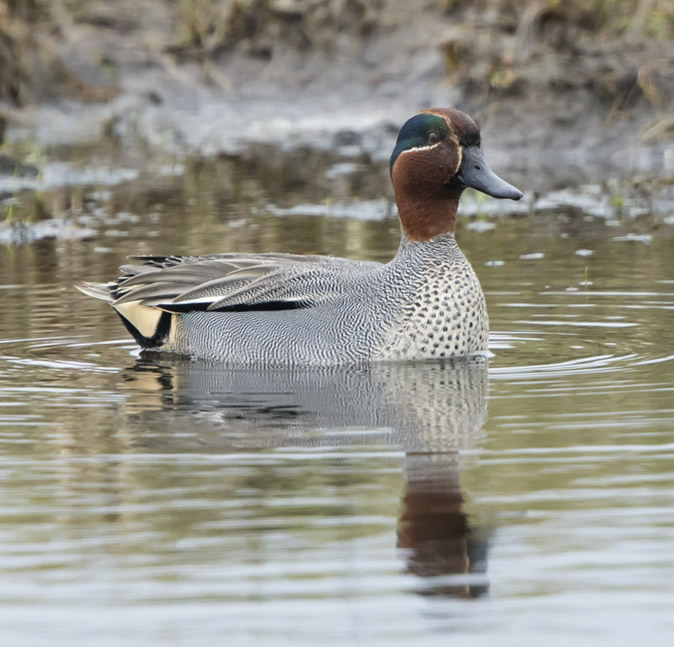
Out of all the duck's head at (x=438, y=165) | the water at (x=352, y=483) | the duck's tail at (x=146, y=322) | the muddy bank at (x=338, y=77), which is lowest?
the water at (x=352, y=483)

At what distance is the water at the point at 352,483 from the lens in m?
3.48

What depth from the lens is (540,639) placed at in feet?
10.8

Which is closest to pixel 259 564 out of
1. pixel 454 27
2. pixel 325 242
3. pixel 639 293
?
pixel 639 293

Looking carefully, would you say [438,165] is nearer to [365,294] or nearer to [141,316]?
Result: [365,294]

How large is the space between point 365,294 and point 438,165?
693 millimetres

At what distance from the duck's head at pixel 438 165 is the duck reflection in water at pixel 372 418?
2.58 ft

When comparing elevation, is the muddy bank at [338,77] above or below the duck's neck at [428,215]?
above

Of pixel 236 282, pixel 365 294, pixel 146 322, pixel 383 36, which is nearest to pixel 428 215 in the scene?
pixel 365 294

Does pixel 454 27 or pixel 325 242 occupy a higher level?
pixel 454 27

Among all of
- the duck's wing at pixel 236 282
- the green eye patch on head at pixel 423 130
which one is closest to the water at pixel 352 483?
the duck's wing at pixel 236 282

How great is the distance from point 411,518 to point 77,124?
14.1 m

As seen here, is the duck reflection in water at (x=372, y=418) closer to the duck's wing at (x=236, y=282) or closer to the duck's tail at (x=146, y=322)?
the duck's tail at (x=146, y=322)

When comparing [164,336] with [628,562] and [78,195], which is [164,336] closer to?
[628,562]

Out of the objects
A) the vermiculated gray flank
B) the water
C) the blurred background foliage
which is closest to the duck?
the vermiculated gray flank
